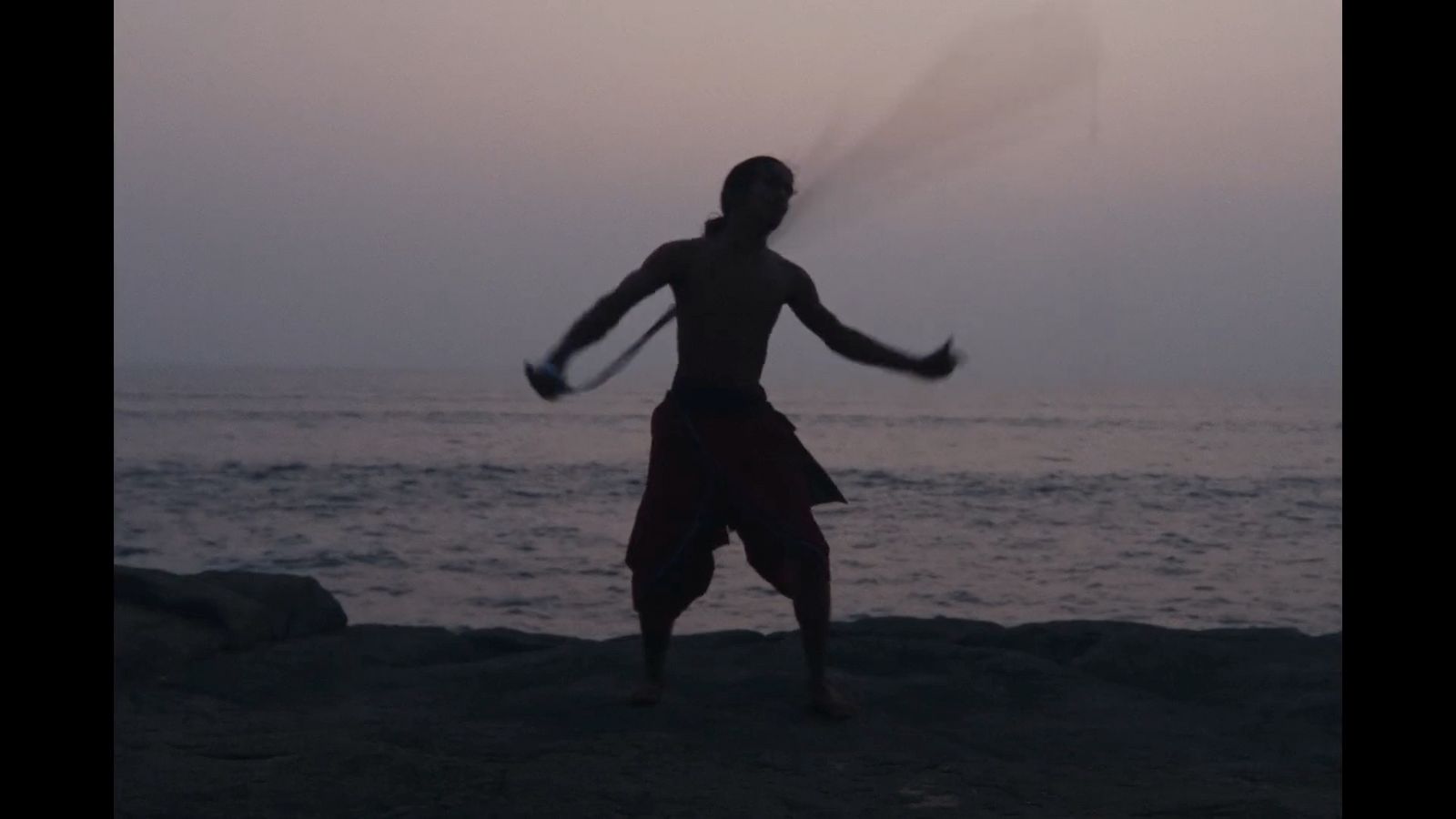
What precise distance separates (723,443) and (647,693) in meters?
0.87

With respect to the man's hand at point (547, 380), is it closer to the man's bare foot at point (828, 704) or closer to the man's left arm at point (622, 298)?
the man's left arm at point (622, 298)

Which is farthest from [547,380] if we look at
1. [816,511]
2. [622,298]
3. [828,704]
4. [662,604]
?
[816,511]

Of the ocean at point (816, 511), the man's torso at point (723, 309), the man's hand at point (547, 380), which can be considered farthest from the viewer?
the ocean at point (816, 511)

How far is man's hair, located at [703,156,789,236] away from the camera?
4.50 m

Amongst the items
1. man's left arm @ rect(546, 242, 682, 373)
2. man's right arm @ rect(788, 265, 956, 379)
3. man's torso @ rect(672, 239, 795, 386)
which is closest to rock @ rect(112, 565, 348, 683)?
man's left arm @ rect(546, 242, 682, 373)

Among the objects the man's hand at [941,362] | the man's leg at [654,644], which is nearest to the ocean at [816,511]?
the man's hand at [941,362]

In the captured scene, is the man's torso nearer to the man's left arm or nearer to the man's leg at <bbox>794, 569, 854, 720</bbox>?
the man's left arm

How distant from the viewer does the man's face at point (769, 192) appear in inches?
177

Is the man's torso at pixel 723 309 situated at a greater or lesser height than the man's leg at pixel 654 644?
greater

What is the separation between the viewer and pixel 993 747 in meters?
4.18

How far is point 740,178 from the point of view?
178 inches

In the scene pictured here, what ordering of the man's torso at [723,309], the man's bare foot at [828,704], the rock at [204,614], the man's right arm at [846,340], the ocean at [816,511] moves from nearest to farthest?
the man's bare foot at [828,704], the man's torso at [723,309], the man's right arm at [846,340], the rock at [204,614], the ocean at [816,511]

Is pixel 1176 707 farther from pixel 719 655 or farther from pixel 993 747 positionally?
pixel 719 655
